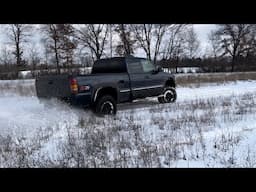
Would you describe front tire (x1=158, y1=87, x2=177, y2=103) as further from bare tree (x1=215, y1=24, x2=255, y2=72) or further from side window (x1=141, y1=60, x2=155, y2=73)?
bare tree (x1=215, y1=24, x2=255, y2=72)

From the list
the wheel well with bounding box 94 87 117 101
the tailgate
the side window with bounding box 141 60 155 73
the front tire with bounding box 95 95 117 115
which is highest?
the side window with bounding box 141 60 155 73

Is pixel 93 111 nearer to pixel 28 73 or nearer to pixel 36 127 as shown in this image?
pixel 36 127

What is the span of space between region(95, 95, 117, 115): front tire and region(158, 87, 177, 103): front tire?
3.31 m

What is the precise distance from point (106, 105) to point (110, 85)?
69cm

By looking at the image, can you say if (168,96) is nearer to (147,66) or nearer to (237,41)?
(147,66)

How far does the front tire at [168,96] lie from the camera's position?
13.3 m

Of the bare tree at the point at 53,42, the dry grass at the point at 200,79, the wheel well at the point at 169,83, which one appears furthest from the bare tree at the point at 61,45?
the wheel well at the point at 169,83

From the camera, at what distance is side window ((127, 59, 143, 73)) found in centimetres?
1170

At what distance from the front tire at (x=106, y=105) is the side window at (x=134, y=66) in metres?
1.71

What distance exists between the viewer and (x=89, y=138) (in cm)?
694

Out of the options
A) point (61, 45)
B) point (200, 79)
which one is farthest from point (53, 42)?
point (200, 79)

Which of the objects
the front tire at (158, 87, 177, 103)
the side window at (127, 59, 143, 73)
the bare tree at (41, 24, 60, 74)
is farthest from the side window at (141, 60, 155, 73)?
the bare tree at (41, 24, 60, 74)
